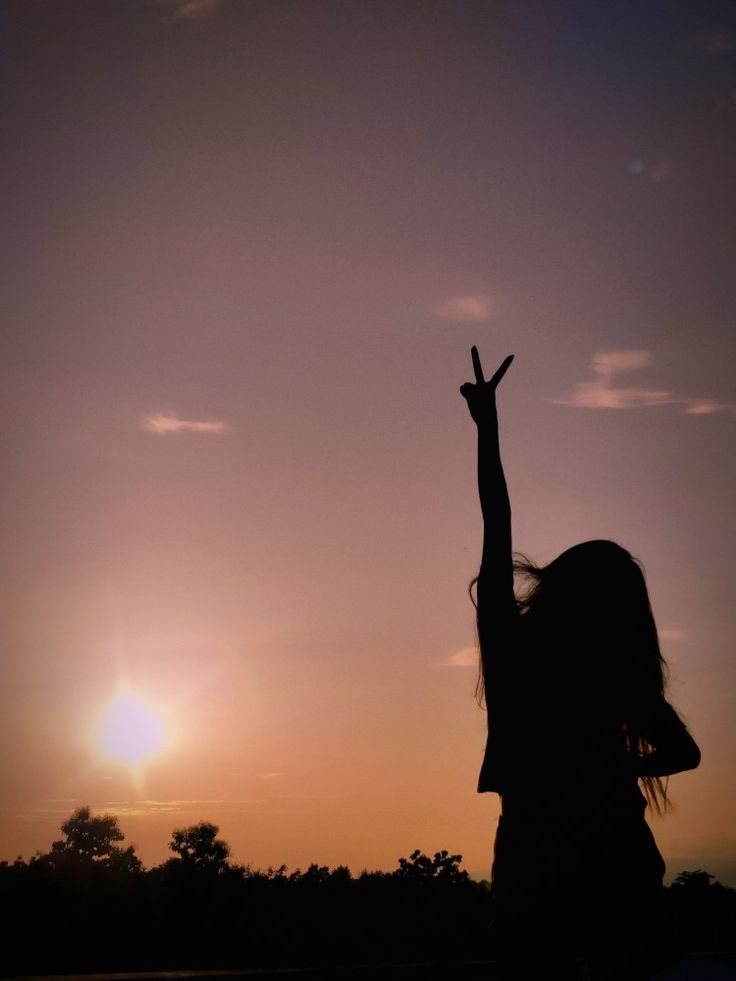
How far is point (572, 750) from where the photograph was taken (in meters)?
1.94

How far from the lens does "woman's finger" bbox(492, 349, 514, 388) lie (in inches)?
98.3

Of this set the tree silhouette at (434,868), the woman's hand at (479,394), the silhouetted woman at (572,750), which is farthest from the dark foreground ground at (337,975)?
the tree silhouette at (434,868)

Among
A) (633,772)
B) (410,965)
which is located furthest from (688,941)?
(410,965)

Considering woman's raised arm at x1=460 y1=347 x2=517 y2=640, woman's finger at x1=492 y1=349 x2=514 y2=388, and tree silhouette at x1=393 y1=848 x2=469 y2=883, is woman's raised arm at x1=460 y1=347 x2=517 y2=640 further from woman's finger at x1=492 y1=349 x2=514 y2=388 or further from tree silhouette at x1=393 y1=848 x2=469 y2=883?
tree silhouette at x1=393 y1=848 x2=469 y2=883

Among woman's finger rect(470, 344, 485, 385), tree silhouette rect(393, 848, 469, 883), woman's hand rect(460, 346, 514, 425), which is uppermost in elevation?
woman's finger rect(470, 344, 485, 385)

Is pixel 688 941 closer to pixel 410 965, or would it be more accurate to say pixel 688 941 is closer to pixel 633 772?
pixel 633 772

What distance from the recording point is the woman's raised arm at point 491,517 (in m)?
2.02

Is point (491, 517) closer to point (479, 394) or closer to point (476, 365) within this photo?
point (479, 394)

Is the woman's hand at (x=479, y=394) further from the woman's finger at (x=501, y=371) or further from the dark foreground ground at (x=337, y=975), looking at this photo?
the dark foreground ground at (x=337, y=975)

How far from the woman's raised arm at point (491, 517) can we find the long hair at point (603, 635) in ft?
0.34

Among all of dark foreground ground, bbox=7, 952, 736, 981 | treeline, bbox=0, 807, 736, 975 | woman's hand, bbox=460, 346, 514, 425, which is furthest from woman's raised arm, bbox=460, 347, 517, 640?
treeline, bbox=0, 807, 736, 975

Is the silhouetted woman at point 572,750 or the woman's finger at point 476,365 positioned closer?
the silhouetted woman at point 572,750

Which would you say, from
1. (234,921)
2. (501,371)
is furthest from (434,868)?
(501,371)

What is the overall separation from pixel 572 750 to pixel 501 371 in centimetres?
121
